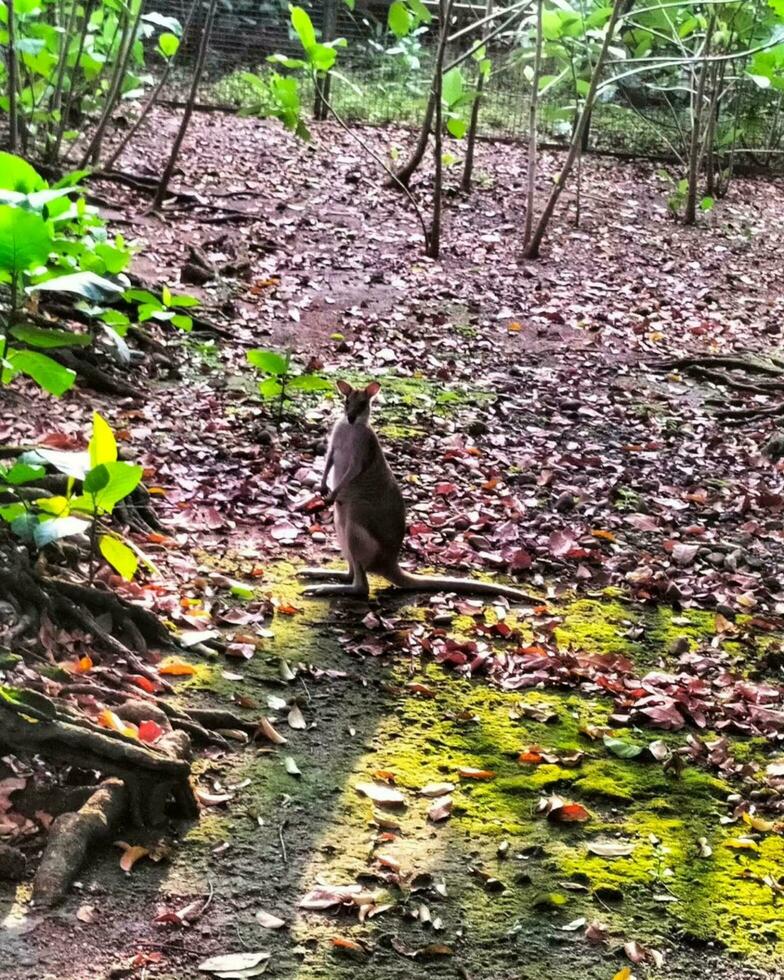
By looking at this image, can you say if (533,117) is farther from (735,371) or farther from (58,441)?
(58,441)

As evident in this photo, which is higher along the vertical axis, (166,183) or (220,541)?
(166,183)

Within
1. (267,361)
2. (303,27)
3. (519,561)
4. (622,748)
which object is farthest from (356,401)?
(303,27)

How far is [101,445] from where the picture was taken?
11.2ft

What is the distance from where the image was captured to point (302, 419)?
656 centimetres

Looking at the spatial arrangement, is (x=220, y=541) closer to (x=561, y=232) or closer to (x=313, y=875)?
(x=313, y=875)

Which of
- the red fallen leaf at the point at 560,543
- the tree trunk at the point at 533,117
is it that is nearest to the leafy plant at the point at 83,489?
the red fallen leaf at the point at 560,543

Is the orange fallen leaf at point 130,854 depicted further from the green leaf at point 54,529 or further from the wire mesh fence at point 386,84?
the wire mesh fence at point 386,84

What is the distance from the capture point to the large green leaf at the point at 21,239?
124 inches

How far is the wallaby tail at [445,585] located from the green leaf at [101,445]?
5.48 ft

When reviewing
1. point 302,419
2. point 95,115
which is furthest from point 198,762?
point 95,115

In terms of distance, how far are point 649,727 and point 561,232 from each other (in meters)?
8.16

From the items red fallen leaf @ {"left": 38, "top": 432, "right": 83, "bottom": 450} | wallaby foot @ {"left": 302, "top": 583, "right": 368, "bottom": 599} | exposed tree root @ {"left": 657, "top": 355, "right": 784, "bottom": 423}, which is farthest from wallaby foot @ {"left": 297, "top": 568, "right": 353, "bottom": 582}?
exposed tree root @ {"left": 657, "top": 355, "right": 784, "bottom": 423}

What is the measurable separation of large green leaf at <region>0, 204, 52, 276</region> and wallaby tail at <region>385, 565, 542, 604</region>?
2125 mm

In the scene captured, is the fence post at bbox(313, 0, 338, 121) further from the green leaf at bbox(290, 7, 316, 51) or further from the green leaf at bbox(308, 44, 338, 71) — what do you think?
the green leaf at bbox(290, 7, 316, 51)
